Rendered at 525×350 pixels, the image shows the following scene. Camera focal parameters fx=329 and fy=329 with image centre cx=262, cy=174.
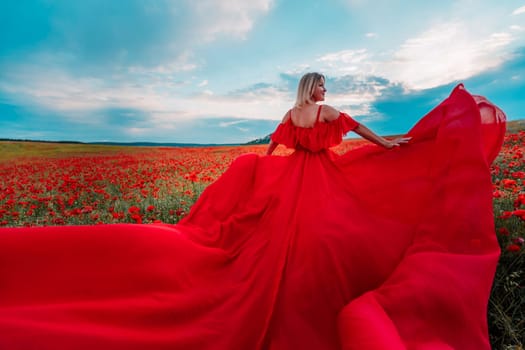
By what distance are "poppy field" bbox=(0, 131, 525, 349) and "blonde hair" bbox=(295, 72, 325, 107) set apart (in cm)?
240

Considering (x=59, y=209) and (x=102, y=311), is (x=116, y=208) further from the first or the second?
(x=102, y=311)

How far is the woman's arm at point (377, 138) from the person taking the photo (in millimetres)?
3646

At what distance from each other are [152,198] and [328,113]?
15.6 feet

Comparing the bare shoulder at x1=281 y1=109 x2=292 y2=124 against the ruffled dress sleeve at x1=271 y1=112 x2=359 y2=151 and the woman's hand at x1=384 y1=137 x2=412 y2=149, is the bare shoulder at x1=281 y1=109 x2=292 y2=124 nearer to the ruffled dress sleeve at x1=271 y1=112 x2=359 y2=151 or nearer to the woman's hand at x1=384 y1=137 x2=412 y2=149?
the ruffled dress sleeve at x1=271 y1=112 x2=359 y2=151

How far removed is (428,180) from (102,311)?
10.0ft

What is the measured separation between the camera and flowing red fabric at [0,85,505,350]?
2143 mm

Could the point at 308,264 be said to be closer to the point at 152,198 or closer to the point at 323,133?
the point at 323,133

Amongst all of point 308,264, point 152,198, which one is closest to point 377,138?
point 308,264

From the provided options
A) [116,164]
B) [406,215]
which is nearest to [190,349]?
[406,215]

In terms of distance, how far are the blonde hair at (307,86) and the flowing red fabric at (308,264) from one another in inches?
16.3

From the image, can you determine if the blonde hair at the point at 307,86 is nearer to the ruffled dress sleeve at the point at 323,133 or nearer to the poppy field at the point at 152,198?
the ruffled dress sleeve at the point at 323,133

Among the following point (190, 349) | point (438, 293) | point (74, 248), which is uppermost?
point (74, 248)

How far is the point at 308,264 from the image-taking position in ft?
9.39

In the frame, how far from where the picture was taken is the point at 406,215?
10.6 ft
